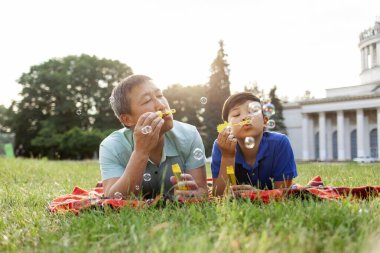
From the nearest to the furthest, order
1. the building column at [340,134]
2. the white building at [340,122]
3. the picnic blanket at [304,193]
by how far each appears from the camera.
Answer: the picnic blanket at [304,193]
the white building at [340,122]
the building column at [340,134]

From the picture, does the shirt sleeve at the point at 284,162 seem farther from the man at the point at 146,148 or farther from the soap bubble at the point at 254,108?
the man at the point at 146,148

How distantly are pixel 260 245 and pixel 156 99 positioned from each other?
1.61 m

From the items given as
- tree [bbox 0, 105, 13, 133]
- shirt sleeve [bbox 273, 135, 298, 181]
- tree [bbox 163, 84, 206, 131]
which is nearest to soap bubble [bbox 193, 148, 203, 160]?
shirt sleeve [bbox 273, 135, 298, 181]

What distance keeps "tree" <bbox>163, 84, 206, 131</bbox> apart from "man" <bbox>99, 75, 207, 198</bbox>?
109 feet

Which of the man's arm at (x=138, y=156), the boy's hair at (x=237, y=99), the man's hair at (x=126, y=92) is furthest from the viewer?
the boy's hair at (x=237, y=99)

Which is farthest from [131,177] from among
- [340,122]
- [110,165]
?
[340,122]

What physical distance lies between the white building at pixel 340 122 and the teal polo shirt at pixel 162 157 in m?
40.1

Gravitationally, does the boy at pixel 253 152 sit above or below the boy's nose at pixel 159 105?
below

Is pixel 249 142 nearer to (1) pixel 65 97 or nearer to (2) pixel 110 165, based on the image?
(2) pixel 110 165

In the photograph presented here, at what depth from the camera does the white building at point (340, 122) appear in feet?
141

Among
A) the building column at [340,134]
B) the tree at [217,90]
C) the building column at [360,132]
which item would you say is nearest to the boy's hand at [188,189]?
the tree at [217,90]

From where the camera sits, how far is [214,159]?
342cm

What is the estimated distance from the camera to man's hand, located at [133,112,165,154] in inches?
109

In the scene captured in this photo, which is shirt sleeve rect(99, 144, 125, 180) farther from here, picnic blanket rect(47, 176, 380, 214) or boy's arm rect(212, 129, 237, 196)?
boy's arm rect(212, 129, 237, 196)
